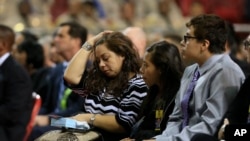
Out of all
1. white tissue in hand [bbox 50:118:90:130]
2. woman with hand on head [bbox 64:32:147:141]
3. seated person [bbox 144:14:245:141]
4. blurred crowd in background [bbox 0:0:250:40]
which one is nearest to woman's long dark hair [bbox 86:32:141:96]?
woman with hand on head [bbox 64:32:147:141]

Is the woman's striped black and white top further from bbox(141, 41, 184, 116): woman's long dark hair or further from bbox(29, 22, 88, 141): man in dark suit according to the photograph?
bbox(29, 22, 88, 141): man in dark suit

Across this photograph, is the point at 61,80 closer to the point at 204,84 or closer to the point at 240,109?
the point at 204,84

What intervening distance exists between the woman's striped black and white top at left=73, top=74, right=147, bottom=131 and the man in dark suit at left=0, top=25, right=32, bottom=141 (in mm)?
1486

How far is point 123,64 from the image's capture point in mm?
6207

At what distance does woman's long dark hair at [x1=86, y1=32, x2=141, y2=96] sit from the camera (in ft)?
20.2

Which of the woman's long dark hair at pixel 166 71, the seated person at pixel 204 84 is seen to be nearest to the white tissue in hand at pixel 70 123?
the woman's long dark hair at pixel 166 71

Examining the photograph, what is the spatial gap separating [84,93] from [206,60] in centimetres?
114

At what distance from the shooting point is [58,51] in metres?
8.85

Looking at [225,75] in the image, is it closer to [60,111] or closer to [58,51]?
[60,111]

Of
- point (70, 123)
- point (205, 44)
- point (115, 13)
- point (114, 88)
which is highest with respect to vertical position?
point (205, 44)

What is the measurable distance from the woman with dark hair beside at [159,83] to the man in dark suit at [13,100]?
5.99 feet

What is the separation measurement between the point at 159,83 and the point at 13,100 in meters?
1.92

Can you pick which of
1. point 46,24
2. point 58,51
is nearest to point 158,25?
point 46,24

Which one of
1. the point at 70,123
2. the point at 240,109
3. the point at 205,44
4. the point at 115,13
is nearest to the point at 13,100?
the point at 70,123
